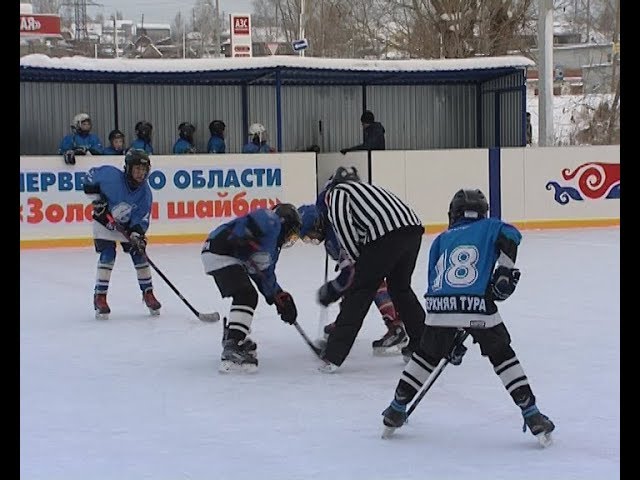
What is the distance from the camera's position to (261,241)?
16.1 feet

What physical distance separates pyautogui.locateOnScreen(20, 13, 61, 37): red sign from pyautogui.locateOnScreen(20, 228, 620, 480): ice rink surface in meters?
12.8

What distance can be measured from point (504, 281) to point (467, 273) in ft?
0.57

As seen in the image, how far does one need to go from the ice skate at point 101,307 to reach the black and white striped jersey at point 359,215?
96.9 inches

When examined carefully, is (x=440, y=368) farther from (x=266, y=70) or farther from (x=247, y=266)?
(x=266, y=70)

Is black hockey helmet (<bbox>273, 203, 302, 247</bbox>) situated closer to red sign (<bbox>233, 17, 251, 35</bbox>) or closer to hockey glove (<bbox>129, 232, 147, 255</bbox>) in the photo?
hockey glove (<bbox>129, 232, 147, 255</bbox>)

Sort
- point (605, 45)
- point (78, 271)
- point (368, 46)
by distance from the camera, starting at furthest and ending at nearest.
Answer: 1. point (605, 45)
2. point (368, 46)
3. point (78, 271)

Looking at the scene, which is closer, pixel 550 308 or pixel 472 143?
pixel 550 308

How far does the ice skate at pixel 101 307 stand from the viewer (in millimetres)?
6789

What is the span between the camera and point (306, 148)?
15.6m

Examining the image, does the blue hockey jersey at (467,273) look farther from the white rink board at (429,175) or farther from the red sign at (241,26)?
the red sign at (241,26)
